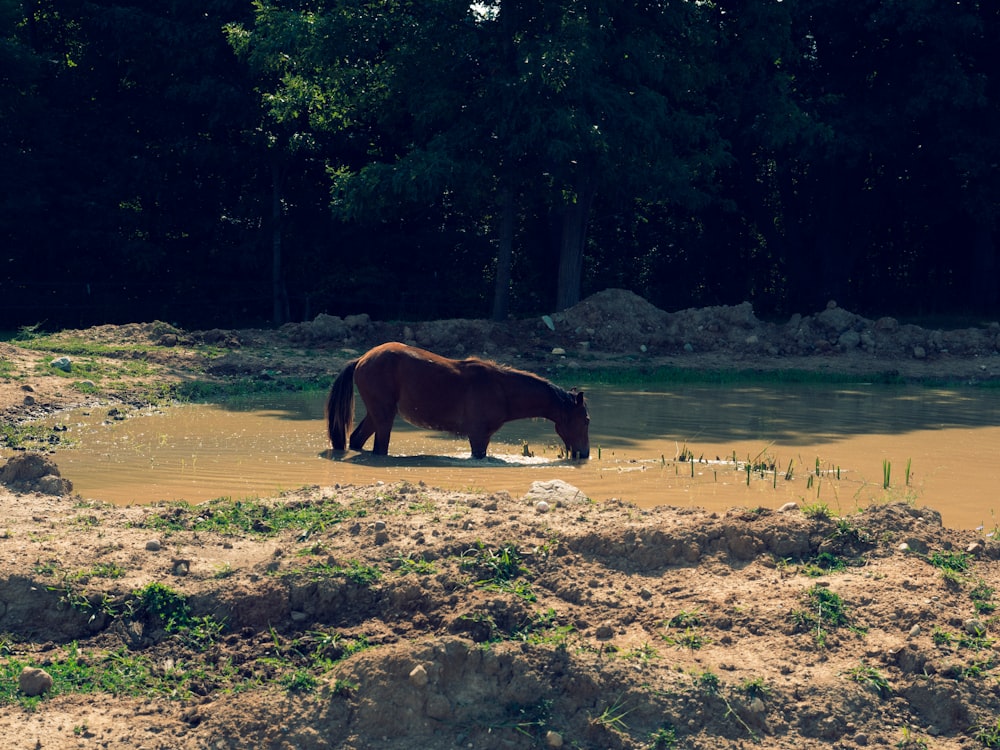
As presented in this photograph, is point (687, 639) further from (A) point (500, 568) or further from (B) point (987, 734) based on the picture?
(B) point (987, 734)

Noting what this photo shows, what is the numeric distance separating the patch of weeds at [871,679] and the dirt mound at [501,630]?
1 cm

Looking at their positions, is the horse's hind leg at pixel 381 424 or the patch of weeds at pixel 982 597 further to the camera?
the horse's hind leg at pixel 381 424

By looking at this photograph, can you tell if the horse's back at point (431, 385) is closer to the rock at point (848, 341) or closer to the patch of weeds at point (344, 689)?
the patch of weeds at point (344, 689)

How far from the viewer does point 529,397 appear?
12.3 m

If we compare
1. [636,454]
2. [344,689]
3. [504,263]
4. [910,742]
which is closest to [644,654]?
[910,742]

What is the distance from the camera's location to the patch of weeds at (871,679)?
221 inches

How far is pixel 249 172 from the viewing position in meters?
29.3

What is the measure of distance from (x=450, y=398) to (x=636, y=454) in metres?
2.10

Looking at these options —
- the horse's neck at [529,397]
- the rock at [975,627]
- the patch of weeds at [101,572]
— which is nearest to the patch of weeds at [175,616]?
the patch of weeds at [101,572]

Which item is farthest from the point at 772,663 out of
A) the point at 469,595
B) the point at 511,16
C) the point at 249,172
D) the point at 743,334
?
the point at 249,172

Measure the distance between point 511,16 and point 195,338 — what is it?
9087 mm

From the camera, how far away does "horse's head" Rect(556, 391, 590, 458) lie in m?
12.2

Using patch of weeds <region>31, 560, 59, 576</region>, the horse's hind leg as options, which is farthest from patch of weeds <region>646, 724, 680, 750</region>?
the horse's hind leg

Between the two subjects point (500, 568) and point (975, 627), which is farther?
point (500, 568)
